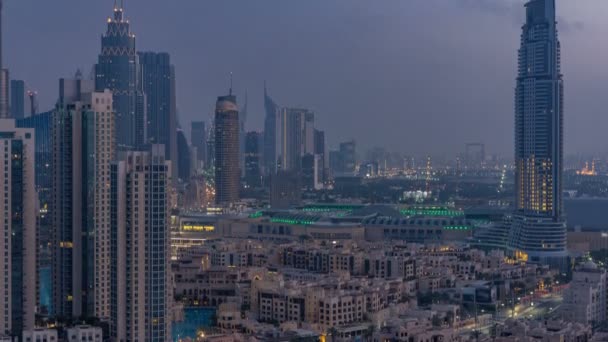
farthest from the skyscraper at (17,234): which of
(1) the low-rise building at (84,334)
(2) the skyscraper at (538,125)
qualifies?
(2) the skyscraper at (538,125)

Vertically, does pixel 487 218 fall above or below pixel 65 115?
below

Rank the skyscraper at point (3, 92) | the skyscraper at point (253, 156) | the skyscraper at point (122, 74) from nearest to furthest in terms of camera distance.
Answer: the skyscraper at point (3, 92) → the skyscraper at point (122, 74) → the skyscraper at point (253, 156)

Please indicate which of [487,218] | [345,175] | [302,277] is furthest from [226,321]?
[345,175]

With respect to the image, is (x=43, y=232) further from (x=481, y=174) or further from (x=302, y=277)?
(x=481, y=174)

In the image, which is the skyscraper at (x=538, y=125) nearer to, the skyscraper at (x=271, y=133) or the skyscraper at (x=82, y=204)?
the skyscraper at (x=82, y=204)

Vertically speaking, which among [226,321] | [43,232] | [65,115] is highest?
[65,115]

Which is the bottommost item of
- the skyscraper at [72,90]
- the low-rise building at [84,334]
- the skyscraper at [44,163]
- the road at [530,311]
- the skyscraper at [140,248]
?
the road at [530,311]

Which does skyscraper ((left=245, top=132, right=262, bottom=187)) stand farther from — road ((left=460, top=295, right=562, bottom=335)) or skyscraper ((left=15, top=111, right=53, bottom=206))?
road ((left=460, top=295, right=562, bottom=335))
